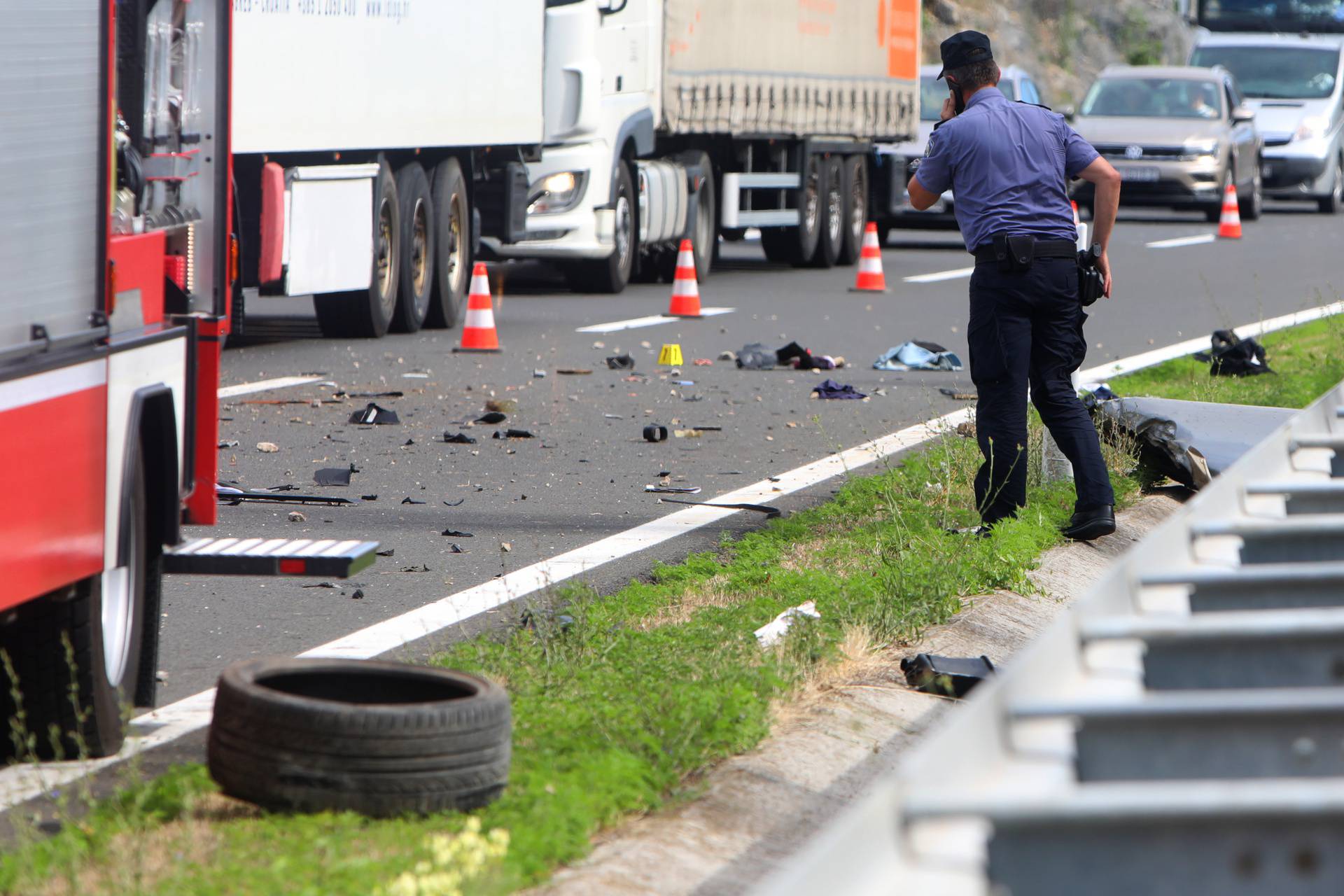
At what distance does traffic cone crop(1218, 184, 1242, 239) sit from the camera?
28656 mm

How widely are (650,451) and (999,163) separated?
10.2 feet

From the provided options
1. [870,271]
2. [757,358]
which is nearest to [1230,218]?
[870,271]

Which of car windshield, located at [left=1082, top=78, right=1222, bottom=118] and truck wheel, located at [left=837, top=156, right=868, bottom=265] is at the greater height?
car windshield, located at [left=1082, top=78, right=1222, bottom=118]

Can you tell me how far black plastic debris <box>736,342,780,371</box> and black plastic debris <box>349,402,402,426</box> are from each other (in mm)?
3246

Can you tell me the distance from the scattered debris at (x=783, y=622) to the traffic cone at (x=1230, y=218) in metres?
23.7

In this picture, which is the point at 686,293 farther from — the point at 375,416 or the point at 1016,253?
the point at 1016,253

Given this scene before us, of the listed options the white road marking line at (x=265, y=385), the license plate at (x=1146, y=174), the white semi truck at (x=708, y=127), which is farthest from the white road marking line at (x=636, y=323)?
the license plate at (x=1146, y=174)

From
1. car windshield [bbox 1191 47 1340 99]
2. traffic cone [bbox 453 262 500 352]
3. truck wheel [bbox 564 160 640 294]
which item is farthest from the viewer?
car windshield [bbox 1191 47 1340 99]

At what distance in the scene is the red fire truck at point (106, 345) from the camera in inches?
172

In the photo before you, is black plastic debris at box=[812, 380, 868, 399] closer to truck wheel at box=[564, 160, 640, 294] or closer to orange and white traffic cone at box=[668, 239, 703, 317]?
orange and white traffic cone at box=[668, 239, 703, 317]

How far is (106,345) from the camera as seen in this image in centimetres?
475

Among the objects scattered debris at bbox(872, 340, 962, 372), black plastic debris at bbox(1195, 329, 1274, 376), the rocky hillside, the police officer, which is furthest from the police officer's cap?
the rocky hillside

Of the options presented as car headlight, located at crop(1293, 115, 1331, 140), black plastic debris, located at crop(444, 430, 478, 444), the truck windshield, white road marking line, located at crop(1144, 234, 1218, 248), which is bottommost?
black plastic debris, located at crop(444, 430, 478, 444)

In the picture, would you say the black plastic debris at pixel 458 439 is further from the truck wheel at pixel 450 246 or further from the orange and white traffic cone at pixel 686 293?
the orange and white traffic cone at pixel 686 293
